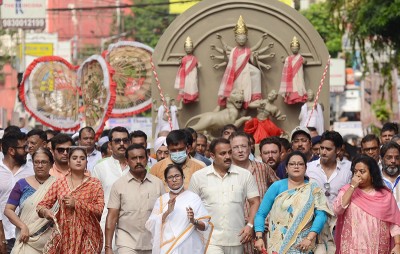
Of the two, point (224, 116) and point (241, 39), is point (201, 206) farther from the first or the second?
point (241, 39)

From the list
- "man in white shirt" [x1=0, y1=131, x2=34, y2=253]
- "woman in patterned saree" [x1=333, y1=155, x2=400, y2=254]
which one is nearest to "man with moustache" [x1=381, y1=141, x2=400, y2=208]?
"woman in patterned saree" [x1=333, y1=155, x2=400, y2=254]

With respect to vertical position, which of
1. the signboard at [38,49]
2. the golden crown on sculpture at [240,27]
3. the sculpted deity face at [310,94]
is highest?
the signboard at [38,49]

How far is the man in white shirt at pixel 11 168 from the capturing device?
15148mm

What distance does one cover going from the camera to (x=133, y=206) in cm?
1384

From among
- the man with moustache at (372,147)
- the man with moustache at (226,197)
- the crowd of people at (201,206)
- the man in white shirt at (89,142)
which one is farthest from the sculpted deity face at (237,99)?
the man with moustache at (226,197)

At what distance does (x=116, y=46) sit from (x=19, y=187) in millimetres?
12176

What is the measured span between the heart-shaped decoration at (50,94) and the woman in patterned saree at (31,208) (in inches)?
429

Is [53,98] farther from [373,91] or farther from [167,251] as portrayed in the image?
[373,91]

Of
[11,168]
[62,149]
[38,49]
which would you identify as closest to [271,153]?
[62,149]

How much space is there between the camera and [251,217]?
13.8m

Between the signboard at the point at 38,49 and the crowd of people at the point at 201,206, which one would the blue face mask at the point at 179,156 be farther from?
the signboard at the point at 38,49

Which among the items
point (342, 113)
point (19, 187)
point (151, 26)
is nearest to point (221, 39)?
point (19, 187)

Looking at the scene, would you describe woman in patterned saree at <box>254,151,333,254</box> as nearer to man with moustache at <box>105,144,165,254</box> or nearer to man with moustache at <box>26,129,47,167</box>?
man with moustache at <box>105,144,165,254</box>

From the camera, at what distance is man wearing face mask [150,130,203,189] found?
14.7 meters
